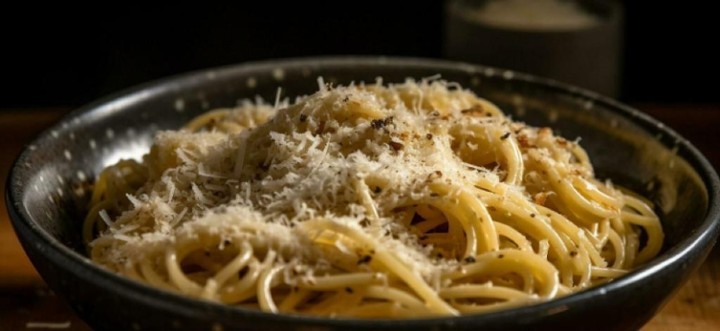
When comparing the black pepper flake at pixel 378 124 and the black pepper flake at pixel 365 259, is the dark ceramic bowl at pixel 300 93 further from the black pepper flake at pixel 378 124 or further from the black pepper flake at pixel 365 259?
the black pepper flake at pixel 378 124

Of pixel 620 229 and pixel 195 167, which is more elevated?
pixel 195 167

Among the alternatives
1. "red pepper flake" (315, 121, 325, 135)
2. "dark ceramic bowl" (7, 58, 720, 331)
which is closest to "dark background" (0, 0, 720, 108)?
"dark ceramic bowl" (7, 58, 720, 331)

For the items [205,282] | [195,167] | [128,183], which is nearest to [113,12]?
[128,183]

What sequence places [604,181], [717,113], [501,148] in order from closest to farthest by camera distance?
1. [501,148]
2. [604,181]
3. [717,113]

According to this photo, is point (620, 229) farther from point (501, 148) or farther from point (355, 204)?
point (355, 204)

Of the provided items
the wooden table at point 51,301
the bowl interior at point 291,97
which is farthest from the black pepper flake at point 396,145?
the wooden table at point 51,301

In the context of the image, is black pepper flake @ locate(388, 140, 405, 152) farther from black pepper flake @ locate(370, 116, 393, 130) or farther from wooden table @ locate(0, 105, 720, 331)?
wooden table @ locate(0, 105, 720, 331)

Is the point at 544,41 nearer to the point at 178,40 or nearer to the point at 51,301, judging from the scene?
the point at 178,40
